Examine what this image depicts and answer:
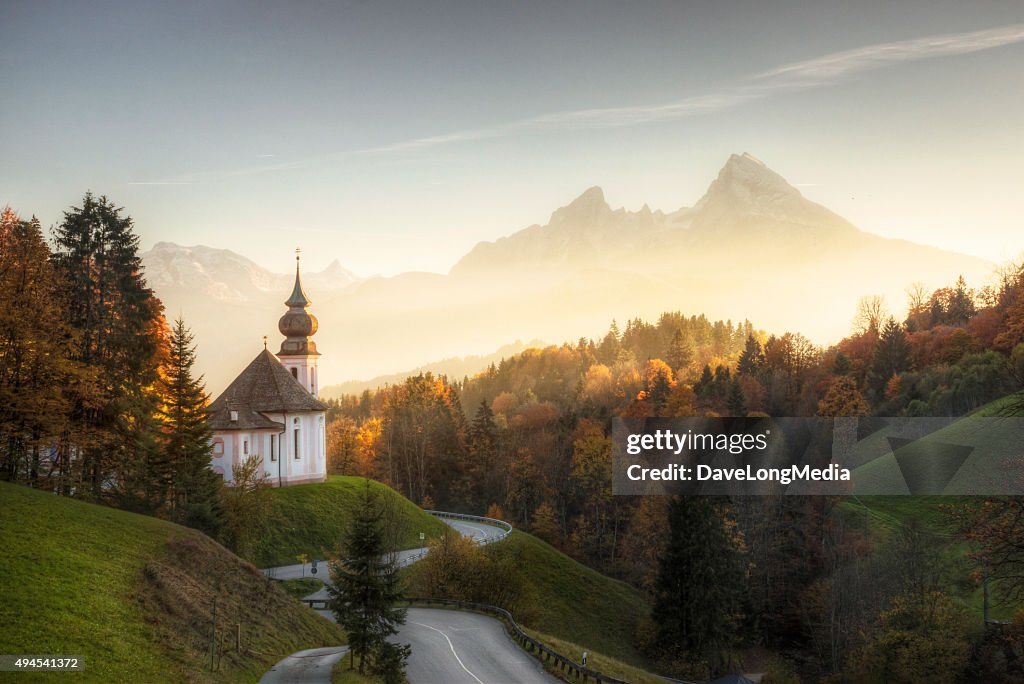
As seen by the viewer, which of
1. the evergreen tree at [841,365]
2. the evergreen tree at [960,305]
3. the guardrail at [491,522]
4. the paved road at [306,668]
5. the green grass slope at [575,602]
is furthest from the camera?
the evergreen tree at [960,305]

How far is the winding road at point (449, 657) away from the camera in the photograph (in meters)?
26.8

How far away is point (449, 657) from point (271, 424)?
30.6 m

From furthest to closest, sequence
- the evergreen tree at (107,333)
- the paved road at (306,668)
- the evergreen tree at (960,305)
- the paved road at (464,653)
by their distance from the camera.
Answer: the evergreen tree at (960,305), the evergreen tree at (107,333), the paved road at (464,653), the paved road at (306,668)

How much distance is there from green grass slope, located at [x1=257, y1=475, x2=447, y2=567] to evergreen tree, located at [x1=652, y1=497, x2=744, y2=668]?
1750cm

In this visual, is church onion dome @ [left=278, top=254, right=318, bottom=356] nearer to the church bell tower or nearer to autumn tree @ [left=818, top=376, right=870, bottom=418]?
the church bell tower

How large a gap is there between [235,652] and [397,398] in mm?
83444

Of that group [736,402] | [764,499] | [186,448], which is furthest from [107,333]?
[736,402]

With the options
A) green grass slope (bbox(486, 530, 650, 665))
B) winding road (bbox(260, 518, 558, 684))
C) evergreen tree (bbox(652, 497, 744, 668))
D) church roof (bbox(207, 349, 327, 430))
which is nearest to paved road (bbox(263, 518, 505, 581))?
green grass slope (bbox(486, 530, 650, 665))

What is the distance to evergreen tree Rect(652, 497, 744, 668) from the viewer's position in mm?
49844

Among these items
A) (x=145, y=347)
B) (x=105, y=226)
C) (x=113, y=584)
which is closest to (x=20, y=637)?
(x=113, y=584)

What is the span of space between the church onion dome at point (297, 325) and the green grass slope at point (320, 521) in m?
10.6

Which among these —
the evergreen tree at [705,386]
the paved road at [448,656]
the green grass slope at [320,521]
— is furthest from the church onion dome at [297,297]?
the evergreen tree at [705,386]

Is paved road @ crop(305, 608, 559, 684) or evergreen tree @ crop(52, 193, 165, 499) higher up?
evergreen tree @ crop(52, 193, 165, 499)

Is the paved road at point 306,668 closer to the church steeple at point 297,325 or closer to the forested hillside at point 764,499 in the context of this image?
the forested hillside at point 764,499
